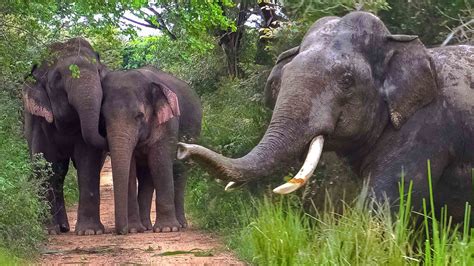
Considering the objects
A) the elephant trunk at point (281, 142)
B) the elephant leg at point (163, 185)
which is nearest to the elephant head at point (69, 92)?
the elephant leg at point (163, 185)

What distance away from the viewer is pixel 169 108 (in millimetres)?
15078

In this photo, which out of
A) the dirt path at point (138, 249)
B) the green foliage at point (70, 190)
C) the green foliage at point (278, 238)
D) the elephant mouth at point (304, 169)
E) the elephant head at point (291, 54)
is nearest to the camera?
the elephant mouth at point (304, 169)

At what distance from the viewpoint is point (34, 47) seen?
13.0m

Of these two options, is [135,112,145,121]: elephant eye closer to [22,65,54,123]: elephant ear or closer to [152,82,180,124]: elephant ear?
[152,82,180,124]: elephant ear

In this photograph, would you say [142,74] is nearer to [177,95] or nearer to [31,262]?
[177,95]

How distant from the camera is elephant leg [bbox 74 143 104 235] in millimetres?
13961

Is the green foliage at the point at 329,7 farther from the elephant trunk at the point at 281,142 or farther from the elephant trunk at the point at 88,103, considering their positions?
the elephant trunk at the point at 88,103

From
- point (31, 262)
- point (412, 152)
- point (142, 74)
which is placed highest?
point (142, 74)

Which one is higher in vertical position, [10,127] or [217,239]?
[10,127]

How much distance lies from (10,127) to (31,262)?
9.30 metres

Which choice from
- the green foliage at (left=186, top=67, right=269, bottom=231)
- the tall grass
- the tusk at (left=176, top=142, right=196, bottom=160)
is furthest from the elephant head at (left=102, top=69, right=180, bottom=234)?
the tusk at (left=176, top=142, right=196, bottom=160)

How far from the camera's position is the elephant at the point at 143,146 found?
45.3 feet

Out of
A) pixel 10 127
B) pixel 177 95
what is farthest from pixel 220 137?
pixel 10 127

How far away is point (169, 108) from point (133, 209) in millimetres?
1594
